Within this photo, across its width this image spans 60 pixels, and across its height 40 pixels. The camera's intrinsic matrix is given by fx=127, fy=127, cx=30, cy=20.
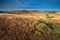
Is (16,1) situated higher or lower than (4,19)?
higher

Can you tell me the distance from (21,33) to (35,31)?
32 cm

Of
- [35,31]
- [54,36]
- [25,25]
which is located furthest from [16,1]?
[54,36]

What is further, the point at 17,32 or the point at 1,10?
the point at 1,10

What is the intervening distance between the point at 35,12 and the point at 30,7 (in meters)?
0.18

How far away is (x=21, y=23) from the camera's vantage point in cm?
296

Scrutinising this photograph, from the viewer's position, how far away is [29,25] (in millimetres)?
2947

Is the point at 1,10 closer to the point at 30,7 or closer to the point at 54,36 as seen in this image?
the point at 30,7

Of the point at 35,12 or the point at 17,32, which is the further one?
the point at 35,12

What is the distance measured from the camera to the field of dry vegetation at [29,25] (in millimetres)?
2773

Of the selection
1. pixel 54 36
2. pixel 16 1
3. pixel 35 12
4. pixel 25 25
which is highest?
pixel 16 1

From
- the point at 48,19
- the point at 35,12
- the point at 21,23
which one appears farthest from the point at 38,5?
the point at 21,23

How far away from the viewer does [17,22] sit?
2961 millimetres

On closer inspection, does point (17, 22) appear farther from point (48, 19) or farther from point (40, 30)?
point (48, 19)

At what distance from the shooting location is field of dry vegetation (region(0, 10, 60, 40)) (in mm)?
2773
